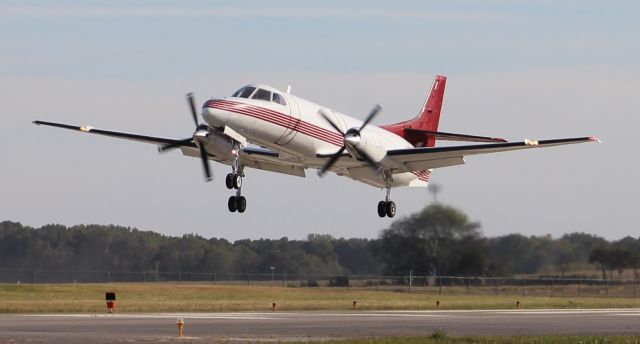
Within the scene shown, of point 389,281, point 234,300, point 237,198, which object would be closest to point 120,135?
point 237,198

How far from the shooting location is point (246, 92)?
1634 inches

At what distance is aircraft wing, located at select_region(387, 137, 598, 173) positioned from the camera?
4547 centimetres

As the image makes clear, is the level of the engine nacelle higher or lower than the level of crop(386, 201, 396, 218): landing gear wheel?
higher

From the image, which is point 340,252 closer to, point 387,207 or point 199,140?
point 387,207

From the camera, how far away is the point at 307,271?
88188mm

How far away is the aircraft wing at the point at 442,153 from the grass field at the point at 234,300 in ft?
45.6

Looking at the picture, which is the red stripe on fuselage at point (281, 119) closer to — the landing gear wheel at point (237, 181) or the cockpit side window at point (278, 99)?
the cockpit side window at point (278, 99)

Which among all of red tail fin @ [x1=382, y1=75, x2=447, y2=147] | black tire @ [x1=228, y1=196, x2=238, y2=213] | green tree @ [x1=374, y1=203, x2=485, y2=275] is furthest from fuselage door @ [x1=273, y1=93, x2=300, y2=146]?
green tree @ [x1=374, y1=203, x2=485, y2=275]

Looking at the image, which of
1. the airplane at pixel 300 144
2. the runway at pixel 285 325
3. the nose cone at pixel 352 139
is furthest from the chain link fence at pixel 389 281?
the nose cone at pixel 352 139

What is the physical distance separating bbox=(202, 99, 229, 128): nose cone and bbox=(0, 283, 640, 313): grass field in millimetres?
17585

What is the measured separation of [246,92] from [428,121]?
63.8ft

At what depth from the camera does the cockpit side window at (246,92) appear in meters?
41.2

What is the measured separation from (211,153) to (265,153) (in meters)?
3.35

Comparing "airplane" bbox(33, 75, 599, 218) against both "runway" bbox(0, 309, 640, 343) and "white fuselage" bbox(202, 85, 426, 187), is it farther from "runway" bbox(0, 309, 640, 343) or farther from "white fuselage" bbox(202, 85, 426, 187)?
"runway" bbox(0, 309, 640, 343)
